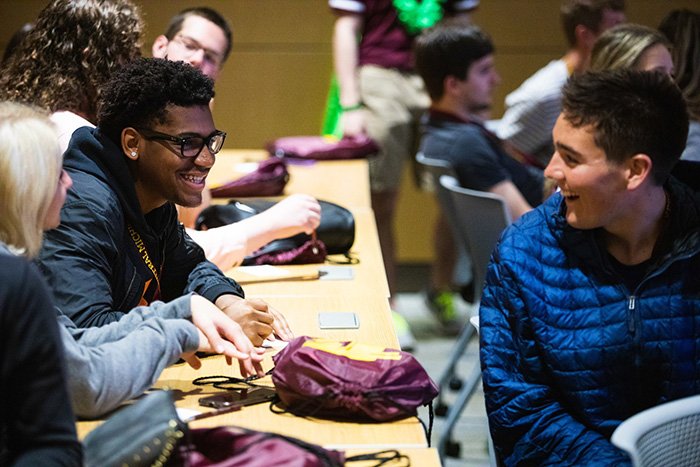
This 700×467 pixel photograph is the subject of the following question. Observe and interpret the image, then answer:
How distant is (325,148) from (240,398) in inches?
107

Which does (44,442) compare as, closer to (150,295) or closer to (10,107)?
(10,107)

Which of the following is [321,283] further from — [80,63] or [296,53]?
[296,53]

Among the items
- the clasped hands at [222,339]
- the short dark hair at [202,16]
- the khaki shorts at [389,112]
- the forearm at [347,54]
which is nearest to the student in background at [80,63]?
the short dark hair at [202,16]

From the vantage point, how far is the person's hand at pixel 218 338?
188cm

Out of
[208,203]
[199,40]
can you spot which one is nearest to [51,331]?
[208,203]

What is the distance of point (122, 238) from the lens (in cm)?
212

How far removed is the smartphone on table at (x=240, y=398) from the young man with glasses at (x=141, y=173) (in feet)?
0.62

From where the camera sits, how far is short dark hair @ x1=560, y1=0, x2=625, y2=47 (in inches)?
177

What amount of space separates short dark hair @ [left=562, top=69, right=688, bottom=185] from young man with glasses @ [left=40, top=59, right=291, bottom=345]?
780 millimetres

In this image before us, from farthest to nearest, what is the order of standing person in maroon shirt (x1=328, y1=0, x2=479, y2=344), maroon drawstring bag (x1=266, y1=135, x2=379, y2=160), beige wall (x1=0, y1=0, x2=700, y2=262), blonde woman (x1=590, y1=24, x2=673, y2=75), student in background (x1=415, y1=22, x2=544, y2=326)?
beige wall (x1=0, y1=0, x2=700, y2=262)
standing person in maroon shirt (x1=328, y1=0, x2=479, y2=344)
maroon drawstring bag (x1=266, y1=135, x2=379, y2=160)
student in background (x1=415, y1=22, x2=544, y2=326)
blonde woman (x1=590, y1=24, x2=673, y2=75)

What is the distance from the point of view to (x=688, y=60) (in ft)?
11.3

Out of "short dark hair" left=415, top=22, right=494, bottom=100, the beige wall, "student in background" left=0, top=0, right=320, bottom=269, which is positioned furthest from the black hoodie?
the beige wall

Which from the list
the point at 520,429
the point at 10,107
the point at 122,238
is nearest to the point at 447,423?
the point at 520,429

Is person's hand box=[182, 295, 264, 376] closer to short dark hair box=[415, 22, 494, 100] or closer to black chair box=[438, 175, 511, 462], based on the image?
black chair box=[438, 175, 511, 462]
